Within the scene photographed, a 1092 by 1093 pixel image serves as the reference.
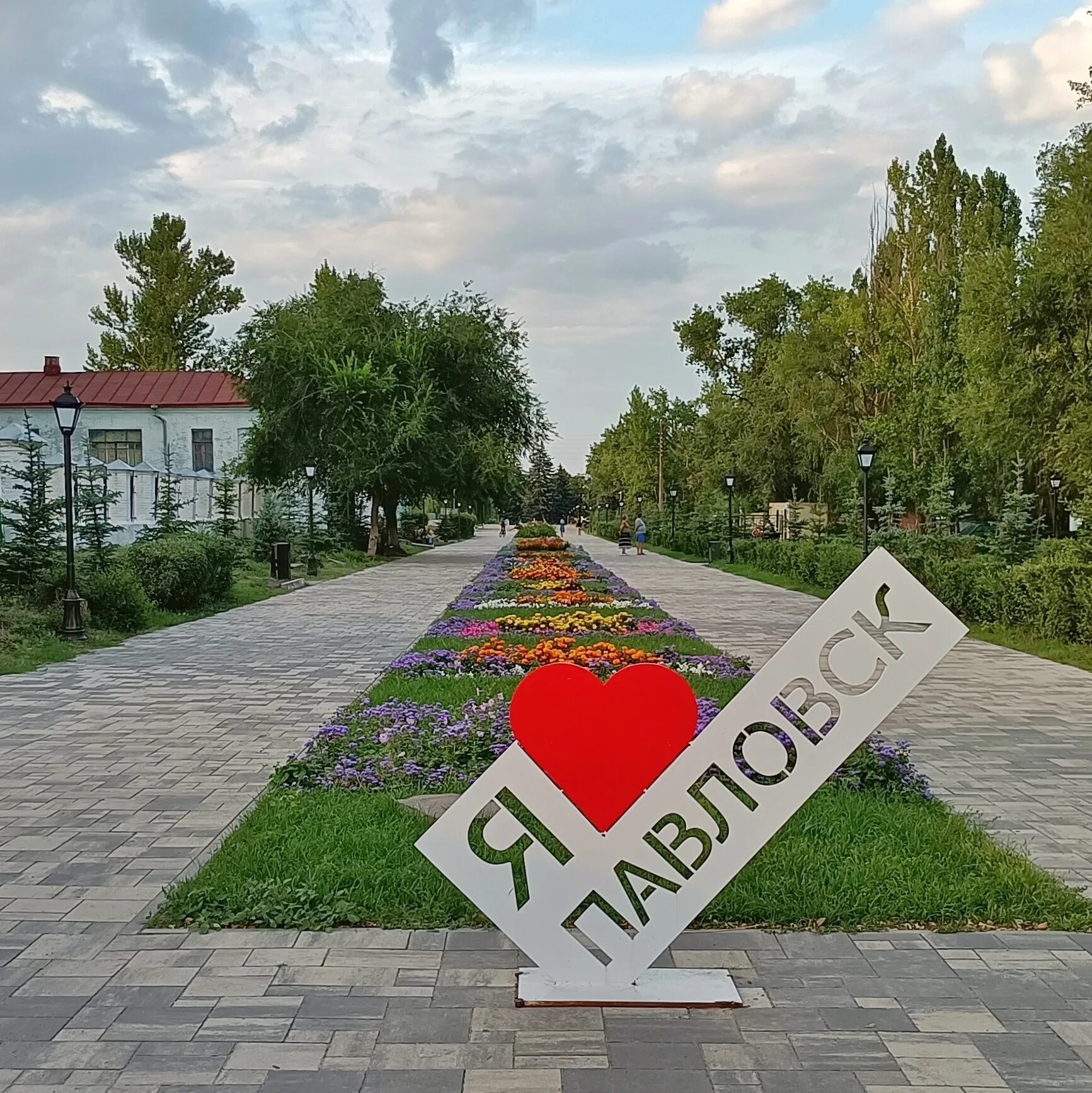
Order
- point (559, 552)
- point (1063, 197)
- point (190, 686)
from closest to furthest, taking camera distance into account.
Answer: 1. point (190, 686)
2. point (1063, 197)
3. point (559, 552)

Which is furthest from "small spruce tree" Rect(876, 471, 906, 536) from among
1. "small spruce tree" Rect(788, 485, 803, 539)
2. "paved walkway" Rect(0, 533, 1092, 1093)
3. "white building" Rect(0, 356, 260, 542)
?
"white building" Rect(0, 356, 260, 542)

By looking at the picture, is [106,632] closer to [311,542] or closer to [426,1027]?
[426,1027]

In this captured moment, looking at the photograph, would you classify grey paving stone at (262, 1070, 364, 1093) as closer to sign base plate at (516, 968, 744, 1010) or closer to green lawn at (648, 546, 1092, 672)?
sign base plate at (516, 968, 744, 1010)

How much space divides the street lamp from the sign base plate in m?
23.1

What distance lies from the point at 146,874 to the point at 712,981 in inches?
92.5

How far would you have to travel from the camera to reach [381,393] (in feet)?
92.8

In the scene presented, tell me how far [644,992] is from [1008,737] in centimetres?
476

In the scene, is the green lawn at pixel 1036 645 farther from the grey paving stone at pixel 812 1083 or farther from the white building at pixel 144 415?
the white building at pixel 144 415

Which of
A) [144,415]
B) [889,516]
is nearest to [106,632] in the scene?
[889,516]

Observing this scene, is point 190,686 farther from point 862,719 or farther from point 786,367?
point 786,367

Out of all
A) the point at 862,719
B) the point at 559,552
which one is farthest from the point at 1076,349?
the point at 862,719

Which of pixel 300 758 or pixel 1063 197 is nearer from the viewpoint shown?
pixel 300 758

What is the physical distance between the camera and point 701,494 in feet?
139

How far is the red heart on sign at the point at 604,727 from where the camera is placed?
328 centimetres
